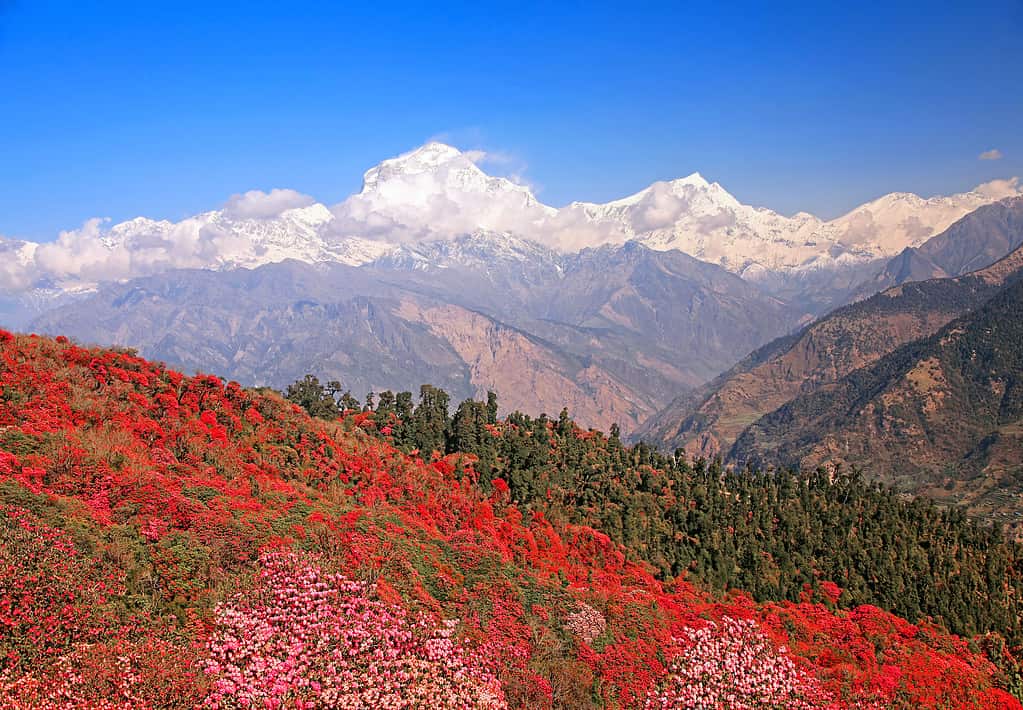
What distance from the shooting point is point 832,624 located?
192 feet

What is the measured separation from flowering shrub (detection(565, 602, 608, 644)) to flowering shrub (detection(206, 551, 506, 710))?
9.86 meters

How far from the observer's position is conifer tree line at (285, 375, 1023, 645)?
2813 inches

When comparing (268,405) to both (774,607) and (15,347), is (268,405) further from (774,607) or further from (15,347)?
(774,607)

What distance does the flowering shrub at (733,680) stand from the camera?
37875 mm

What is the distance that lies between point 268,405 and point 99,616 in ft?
137

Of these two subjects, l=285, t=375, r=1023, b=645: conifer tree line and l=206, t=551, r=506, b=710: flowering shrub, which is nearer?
l=206, t=551, r=506, b=710: flowering shrub

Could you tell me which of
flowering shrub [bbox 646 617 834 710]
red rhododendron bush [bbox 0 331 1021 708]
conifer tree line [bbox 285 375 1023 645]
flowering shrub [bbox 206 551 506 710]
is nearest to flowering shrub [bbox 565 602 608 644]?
red rhododendron bush [bbox 0 331 1021 708]

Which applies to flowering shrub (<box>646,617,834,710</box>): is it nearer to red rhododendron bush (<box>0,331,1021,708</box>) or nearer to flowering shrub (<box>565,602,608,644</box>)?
red rhododendron bush (<box>0,331,1021,708</box>)

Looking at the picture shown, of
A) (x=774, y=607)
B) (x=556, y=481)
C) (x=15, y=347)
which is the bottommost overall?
(x=774, y=607)

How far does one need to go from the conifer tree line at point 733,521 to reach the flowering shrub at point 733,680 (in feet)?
80.0

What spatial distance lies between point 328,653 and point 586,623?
1859 cm

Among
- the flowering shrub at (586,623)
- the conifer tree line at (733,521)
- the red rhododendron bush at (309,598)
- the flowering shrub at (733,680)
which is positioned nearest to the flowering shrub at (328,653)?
the red rhododendron bush at (309,598)

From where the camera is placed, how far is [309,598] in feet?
107

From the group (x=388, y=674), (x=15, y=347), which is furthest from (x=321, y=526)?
(x=15, y=347)
